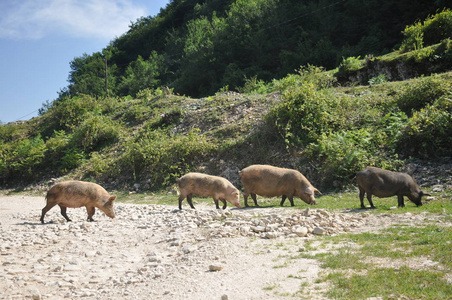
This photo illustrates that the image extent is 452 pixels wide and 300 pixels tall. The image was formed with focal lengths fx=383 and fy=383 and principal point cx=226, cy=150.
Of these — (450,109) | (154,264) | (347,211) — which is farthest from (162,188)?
(450,109)

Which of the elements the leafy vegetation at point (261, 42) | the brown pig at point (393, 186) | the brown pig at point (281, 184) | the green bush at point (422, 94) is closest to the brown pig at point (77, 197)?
the brown pig at point (281, 184)

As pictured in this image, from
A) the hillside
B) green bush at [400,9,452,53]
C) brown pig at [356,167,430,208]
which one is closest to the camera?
brown pig at [356,167,430,208]

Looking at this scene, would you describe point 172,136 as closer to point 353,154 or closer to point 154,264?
point 353,154

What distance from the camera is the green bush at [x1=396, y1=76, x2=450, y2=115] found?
17.2m

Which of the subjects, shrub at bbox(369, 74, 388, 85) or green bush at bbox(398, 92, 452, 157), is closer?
green bush at bbox(398, 92, 452, 157)

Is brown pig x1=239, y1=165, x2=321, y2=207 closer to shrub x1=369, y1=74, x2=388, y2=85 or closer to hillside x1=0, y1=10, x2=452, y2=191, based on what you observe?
hillside x1=0, y1=10, x2=452, y2=191

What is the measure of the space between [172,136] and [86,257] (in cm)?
1596

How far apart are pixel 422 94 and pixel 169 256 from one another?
583 inches

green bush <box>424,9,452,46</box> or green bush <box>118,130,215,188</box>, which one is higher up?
green bush <box>424,9,452,46</box>

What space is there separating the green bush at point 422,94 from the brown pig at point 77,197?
13.7 m

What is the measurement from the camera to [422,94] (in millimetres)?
17562

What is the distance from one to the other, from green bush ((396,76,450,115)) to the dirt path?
1024 cm

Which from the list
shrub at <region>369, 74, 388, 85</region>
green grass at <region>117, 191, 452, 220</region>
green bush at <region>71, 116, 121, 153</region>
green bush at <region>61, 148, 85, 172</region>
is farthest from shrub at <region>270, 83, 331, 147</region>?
green bush at <region>61, 148, 85, 172</region>

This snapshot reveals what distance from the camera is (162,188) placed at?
19609 mm
